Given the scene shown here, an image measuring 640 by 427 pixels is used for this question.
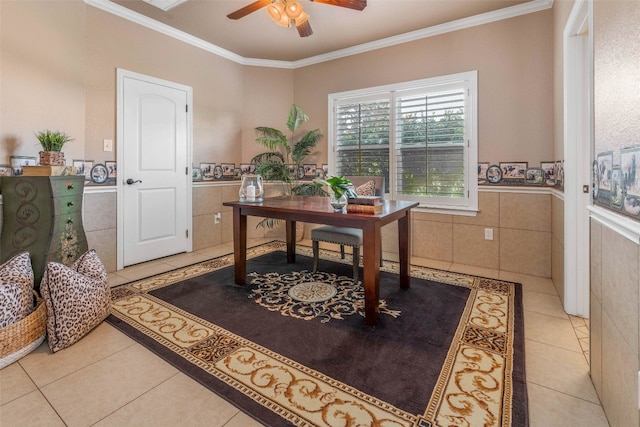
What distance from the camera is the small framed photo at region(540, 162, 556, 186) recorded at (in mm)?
2969

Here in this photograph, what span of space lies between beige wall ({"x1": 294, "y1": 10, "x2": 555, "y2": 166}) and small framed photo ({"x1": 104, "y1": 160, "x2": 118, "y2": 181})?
3260 millimetres

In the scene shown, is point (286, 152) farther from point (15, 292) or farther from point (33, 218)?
point (15, 292)

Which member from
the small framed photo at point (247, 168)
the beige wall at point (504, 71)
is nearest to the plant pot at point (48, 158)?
the small framed photo at point (247, 168)

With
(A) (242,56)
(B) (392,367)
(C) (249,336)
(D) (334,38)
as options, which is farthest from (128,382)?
(A) (242,56)

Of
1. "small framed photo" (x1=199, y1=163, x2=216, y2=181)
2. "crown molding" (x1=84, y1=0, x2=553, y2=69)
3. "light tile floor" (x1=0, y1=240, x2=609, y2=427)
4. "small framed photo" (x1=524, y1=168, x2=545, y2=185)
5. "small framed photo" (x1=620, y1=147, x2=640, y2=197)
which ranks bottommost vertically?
"light tile floor" (x1=0, y1=240, x2=609, y2=427)

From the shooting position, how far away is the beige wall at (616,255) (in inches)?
40.4

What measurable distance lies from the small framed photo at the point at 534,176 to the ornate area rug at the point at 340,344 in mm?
1064

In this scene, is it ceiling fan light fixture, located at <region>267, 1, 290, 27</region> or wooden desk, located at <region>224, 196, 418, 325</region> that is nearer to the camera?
wooden desk, located at <region>224, 196, 418, 325</region>

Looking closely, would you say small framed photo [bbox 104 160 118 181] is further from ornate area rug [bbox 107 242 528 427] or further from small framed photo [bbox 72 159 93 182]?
ornate area rug [bbox 107 242 528 427]

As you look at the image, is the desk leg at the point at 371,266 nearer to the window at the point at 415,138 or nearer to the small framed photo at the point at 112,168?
the window at the point at 415,138

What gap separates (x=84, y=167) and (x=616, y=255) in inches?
154

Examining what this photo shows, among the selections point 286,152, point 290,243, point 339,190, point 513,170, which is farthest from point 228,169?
point 513,170

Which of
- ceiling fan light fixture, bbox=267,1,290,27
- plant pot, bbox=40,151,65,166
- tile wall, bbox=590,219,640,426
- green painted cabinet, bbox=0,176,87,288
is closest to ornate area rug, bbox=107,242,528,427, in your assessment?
tile wall, bbox=590,219,640,426

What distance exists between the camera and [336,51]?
4.24 meters
